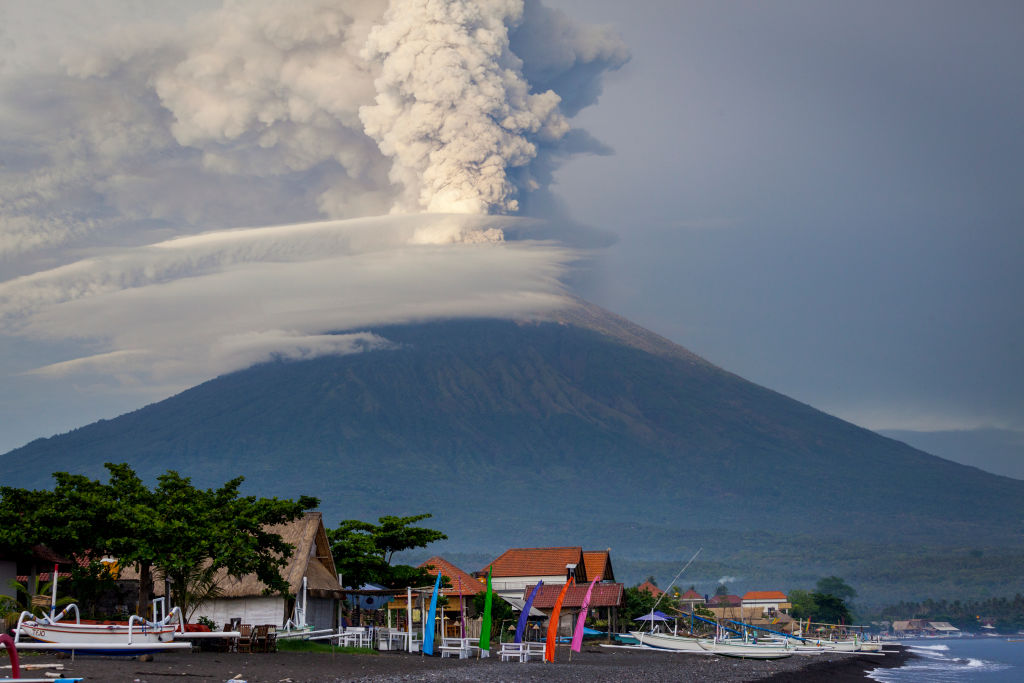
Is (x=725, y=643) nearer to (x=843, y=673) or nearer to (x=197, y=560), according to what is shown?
(x=843, y=673)

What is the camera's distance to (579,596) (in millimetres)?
61781

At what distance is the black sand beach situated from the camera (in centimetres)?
2372

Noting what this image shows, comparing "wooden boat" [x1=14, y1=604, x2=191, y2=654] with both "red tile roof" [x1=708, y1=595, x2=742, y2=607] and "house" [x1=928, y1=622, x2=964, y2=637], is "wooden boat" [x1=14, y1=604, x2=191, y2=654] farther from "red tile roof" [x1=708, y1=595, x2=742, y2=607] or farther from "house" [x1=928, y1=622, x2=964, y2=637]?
"house" [x1=928, y1=622, x2=964, y2=637]

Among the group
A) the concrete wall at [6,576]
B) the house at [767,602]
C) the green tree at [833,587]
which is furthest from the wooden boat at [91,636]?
the green tree at [833,587]

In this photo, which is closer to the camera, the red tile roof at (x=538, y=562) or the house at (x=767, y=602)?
the red tile roof at (x=538, y=562)

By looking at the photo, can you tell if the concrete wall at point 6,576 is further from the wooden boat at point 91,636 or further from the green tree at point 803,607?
the green tree at point 803,607

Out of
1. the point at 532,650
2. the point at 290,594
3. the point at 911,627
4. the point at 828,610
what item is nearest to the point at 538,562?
the point at 532,650

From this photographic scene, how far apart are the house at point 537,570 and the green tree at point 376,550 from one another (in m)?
19.2

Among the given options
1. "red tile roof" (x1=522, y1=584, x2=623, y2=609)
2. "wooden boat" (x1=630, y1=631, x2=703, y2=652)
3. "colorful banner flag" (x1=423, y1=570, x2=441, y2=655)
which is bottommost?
"wooden boat" (x1=630, y1=631, x2=703, y2=652)

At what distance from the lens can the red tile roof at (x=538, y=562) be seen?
228 ft

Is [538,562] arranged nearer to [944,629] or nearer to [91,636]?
[91,636]

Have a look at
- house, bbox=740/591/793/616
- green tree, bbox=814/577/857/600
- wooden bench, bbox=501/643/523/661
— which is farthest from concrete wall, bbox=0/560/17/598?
green tree, bbox=814/577/857/600

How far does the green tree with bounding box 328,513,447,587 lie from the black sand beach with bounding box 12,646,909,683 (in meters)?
7.33

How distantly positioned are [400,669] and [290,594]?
8526mm
